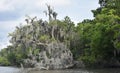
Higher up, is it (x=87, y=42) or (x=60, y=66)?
(x=87, y=42)

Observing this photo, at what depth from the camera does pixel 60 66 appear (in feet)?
184

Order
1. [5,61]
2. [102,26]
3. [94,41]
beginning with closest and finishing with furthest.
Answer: [102,26], [94,41], [5,61]

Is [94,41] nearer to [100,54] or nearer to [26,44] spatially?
[100,54]

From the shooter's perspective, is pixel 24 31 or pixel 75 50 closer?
pixel 24 31

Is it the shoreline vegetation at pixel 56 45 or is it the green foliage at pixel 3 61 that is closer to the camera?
the shoreline vegetation at pixel 56 45

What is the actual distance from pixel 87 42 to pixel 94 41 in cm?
951

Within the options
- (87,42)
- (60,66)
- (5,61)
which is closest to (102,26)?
(60,66)

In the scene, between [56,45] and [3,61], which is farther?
[3,61]

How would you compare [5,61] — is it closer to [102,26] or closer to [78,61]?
[78,61]

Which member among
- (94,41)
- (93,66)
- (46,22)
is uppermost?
(46,22)

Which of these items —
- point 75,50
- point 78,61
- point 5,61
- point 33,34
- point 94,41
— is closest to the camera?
point 94,41

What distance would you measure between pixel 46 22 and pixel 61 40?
417cm

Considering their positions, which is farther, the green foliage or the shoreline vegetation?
the green foliage

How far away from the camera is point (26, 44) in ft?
182
